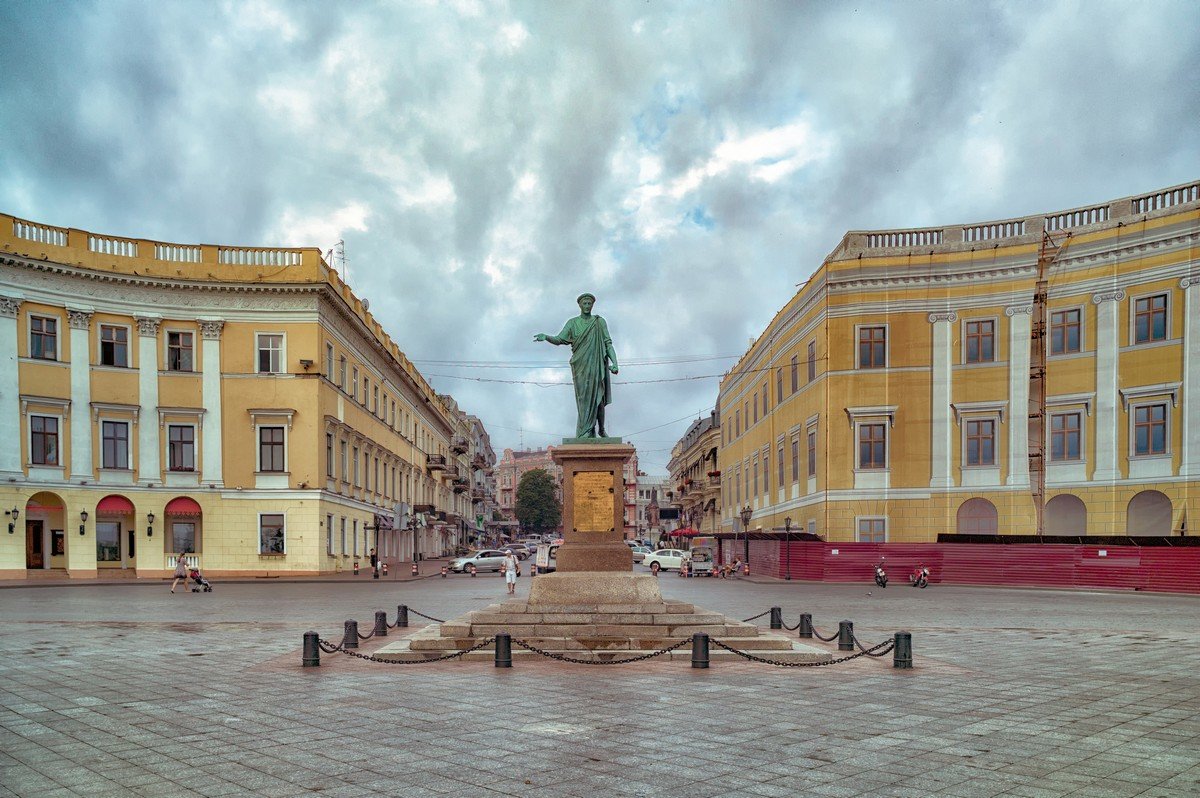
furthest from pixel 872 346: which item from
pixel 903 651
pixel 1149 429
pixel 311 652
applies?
pixel 311 652

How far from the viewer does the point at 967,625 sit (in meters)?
18.8

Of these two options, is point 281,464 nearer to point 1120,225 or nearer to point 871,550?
point 871,550

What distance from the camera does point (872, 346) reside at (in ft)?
121

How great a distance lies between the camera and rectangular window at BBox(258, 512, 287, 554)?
38572 mm

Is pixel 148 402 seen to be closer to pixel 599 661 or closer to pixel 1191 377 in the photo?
pixel 599 661

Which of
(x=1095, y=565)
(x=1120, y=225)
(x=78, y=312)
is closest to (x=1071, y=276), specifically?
(x=1120, y=225)

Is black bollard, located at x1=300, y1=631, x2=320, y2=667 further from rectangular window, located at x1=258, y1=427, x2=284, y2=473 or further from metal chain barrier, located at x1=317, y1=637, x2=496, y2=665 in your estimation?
rectangular window, located at x1=258, y1=427, x2=284, y2=473

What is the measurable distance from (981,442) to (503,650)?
28.4 metres

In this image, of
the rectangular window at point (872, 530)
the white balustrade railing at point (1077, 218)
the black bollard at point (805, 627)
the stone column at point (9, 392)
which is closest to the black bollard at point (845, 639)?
the black bollard at point (805, 627)

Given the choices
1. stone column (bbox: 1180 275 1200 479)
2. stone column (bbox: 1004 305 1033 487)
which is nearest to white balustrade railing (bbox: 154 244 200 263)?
stone column (bbox: 1004 305 1033 487)

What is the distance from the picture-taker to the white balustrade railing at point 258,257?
130ft

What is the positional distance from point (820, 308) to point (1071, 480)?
11229 mm

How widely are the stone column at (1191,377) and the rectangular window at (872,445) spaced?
9.87 m

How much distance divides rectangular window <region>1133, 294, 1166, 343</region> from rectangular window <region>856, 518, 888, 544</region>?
11006 mm
